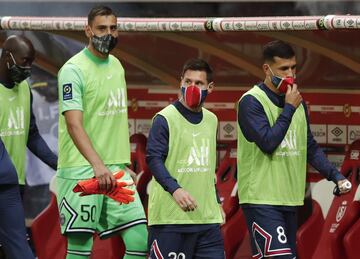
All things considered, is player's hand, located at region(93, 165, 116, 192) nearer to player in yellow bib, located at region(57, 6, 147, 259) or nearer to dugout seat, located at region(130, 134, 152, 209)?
player in yellow bib, located at region(57, 6, 147, 259)

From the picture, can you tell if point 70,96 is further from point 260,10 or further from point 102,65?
point 260,10

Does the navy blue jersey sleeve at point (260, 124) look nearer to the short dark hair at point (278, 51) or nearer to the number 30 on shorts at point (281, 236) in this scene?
the short dark hair at point (278, 51)

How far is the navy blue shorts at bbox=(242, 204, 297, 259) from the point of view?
898cm

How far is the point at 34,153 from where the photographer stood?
9969 millimetres

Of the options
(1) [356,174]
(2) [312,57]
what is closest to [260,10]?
(2) [312,57]

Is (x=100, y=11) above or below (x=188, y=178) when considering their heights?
above

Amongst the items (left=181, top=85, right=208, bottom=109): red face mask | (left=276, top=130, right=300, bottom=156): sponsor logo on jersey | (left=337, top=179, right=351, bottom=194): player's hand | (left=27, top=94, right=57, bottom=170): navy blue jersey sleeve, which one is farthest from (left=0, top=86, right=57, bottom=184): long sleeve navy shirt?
(left=337, top=179, right=351, bottom=194): player's hand

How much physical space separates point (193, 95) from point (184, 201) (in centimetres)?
73

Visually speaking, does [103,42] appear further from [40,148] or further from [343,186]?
[343,186]

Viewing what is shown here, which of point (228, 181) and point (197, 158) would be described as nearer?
point (197, 158)

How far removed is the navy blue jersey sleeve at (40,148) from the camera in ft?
32.0

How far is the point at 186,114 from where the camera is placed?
886cm

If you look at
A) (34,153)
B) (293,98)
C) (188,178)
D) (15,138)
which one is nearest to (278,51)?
(293,98)

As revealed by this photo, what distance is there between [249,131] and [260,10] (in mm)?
1964
